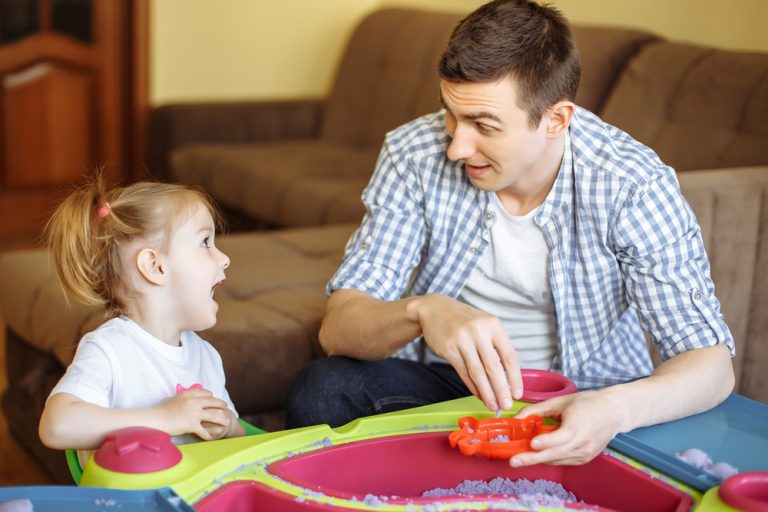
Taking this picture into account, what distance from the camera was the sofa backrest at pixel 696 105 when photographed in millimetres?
2328

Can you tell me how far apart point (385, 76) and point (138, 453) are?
283 centimetres

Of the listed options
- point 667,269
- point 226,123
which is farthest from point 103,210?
point 226,123

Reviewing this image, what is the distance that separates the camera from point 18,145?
4.04 metres

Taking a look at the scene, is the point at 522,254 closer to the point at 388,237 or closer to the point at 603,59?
the point at 388,237

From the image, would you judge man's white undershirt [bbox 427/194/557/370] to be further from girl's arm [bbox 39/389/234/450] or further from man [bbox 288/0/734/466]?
girl's arm [bbox 39/389/234/450]

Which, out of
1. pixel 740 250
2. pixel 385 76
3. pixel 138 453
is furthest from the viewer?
pixel 385 76

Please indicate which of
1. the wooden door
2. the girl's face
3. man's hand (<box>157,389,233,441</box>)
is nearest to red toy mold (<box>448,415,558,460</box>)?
man's hand (<box>157,389,233,441</box>)

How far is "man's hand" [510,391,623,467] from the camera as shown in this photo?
1232mm

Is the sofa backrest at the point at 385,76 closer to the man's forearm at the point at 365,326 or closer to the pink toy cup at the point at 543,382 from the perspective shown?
the man's forearm at the point at 365,326

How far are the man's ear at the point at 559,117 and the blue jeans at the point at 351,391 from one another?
1.50ft

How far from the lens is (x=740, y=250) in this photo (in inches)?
79.0

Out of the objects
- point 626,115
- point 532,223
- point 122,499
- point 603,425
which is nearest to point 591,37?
point 626,115

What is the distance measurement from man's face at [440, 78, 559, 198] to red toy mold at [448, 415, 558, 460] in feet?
1.44

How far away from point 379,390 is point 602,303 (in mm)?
393
